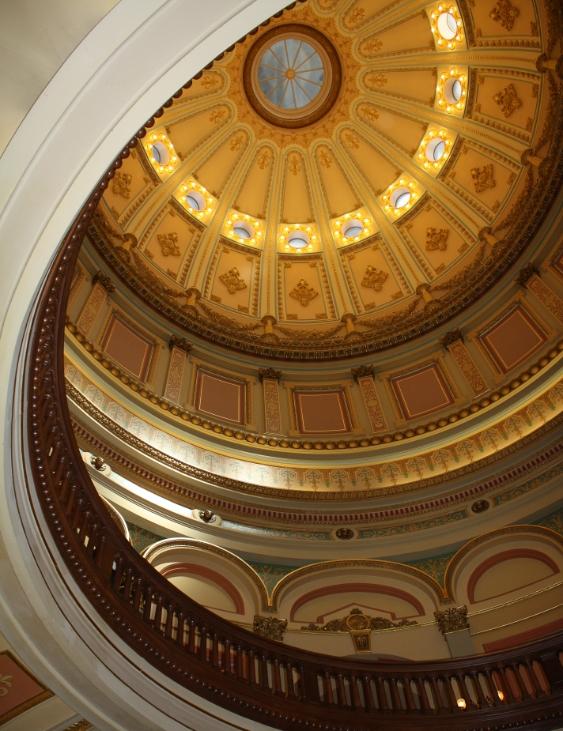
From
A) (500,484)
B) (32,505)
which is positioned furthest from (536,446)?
(32,505)

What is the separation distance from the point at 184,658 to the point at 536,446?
9.02 m

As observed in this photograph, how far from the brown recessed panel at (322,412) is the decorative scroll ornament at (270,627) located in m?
6.11

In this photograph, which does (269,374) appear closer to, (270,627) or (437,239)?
(437,239)

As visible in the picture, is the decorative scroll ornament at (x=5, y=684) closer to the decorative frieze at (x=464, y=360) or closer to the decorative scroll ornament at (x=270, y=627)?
the decorative scroll ornament at (x=270, y=627)

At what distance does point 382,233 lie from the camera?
71.2 feet

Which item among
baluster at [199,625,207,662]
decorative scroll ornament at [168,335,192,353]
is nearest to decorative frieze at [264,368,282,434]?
decorative scroll ornament at [168,335,192,353]

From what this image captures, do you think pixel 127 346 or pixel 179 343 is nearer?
pixel 127 346

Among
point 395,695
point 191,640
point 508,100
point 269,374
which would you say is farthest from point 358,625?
point 508,100

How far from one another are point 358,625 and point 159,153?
14.6 meters

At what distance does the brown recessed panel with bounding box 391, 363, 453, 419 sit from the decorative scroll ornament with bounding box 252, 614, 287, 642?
23.1 ft

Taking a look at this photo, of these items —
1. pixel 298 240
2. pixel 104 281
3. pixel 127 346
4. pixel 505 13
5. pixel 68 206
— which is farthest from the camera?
pixel 298 240

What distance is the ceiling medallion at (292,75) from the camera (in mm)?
21406

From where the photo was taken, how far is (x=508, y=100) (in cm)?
1919

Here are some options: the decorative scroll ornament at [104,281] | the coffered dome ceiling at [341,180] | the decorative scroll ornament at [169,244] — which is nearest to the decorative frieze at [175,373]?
the coffered dome ceiling at [341,180]
